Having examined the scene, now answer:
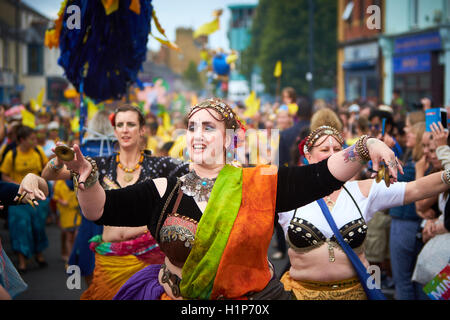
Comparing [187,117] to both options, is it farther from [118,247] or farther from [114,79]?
[114,79]

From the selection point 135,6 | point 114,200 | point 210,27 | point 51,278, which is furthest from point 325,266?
point 210,27

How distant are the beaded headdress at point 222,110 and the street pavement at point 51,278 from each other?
2452 millimetres

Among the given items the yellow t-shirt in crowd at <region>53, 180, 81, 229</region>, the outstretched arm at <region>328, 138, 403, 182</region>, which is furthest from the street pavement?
the outstretched arm at <region>328, 138, 403, 182</region>

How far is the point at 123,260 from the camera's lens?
4.76 meters

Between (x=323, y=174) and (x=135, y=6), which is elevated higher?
(x=135, y=6)

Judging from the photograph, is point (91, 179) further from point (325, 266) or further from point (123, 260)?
point (123, 260)

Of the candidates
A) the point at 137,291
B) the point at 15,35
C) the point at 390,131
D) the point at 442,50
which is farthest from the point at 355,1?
the point at 137,291

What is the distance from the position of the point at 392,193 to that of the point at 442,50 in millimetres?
18890

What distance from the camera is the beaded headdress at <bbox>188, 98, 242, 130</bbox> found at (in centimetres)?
310

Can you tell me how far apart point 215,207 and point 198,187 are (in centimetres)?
21

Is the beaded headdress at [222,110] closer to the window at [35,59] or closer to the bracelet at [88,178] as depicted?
the bracelet at [88,178]

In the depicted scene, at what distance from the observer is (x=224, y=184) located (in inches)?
116

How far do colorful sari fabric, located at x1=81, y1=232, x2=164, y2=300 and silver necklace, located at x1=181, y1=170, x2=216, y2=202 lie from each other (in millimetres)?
1761

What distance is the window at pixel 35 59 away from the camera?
4291cm
